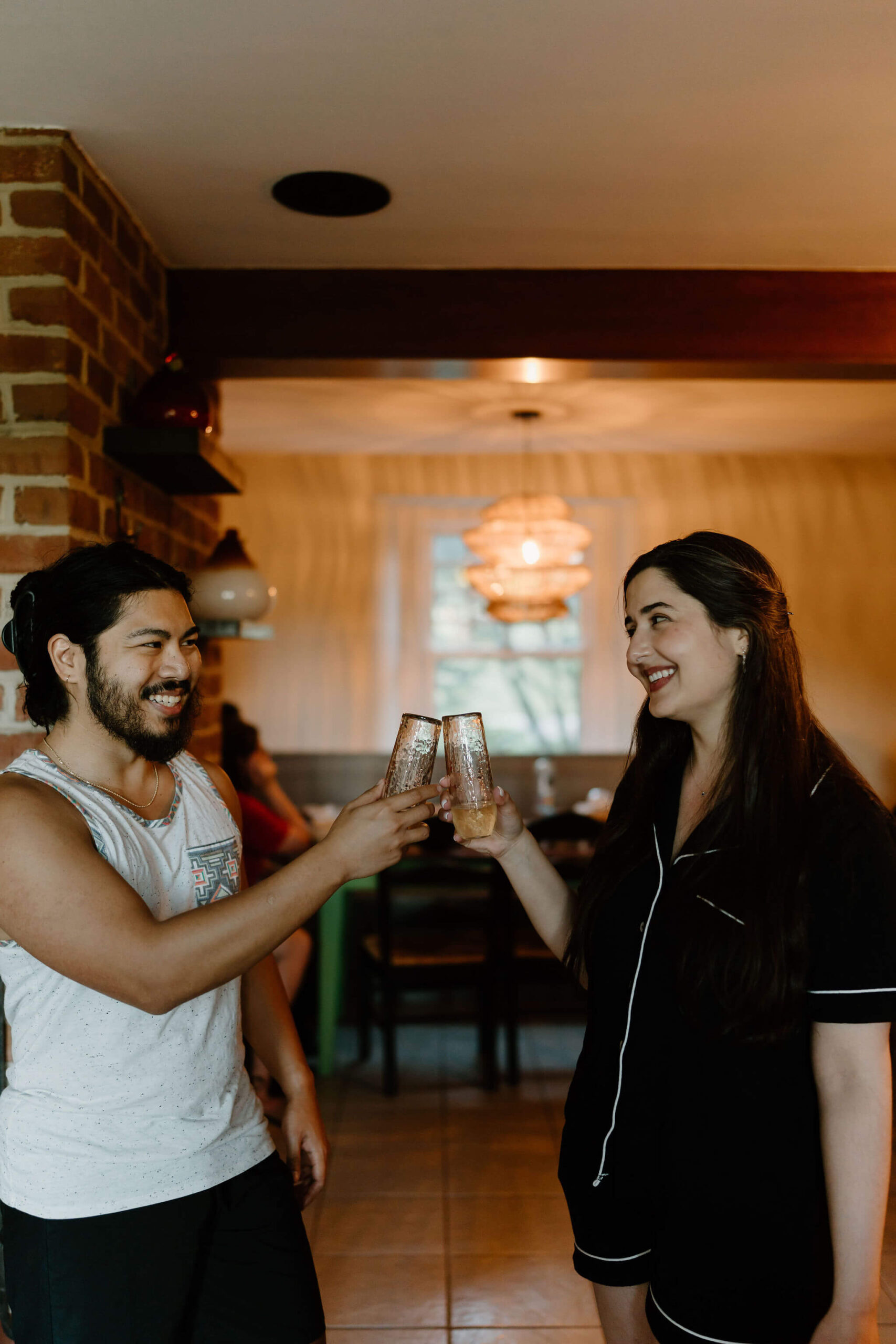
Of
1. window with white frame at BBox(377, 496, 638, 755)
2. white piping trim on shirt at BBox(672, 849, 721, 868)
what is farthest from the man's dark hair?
window with white frame at BBox(377, 496, 638, 755)

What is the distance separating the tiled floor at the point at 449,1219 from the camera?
7.66ft

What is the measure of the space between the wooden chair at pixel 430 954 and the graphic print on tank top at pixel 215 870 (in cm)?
214

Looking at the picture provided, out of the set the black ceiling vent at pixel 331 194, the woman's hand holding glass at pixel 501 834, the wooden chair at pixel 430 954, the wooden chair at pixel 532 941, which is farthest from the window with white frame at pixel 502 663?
the woman's hand holding glass at pixel 501 834

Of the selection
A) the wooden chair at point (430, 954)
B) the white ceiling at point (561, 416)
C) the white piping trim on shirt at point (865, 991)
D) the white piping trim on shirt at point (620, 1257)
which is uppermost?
the white ceiling at point (561, 416)

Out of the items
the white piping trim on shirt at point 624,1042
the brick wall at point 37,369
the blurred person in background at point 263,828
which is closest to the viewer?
the white piping trim on shirt at point 624,1042

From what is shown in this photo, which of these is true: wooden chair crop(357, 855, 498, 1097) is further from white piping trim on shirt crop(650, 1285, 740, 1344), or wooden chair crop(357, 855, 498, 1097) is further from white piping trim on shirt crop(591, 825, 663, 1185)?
white piping trim on shirt crop(650, 1285, 740, 1344)

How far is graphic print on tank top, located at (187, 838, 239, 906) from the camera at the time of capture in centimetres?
140

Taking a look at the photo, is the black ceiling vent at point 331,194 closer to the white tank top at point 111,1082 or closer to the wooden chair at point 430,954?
the white tank top at point 111,1082

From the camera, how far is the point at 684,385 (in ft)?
13.5

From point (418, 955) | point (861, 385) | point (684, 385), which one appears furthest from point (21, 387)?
point (861, 385)

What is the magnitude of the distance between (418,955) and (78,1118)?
2.57 m

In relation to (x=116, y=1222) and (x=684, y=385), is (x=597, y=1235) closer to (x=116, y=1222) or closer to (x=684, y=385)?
(x=116, y=1222)

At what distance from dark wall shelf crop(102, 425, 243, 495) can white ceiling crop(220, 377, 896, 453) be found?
1.22m

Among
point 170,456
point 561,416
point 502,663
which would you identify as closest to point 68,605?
point 170,456
